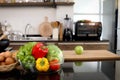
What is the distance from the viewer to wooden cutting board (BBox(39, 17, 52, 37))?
4625 millimetres

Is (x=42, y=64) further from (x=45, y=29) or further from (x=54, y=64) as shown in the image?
(x=45, y=29)

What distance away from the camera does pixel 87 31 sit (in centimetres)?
434

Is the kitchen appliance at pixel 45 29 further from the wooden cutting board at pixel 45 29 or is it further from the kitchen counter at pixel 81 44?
the kitchen counter at pixel 81 44

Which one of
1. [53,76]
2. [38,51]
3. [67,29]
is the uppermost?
[67,29]

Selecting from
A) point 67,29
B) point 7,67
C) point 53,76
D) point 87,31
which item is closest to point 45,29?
point 67,29

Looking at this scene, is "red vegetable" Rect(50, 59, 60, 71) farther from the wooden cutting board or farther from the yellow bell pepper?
the wooden cutting board

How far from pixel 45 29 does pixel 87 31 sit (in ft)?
2.96

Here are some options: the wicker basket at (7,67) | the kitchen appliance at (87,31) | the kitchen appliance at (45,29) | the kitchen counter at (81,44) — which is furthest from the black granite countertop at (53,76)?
the kitchen appliance at (45,29)

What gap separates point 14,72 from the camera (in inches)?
58.1

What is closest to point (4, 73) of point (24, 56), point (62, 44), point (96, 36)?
point (24, 56)

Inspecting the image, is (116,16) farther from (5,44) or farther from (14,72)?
(14,72)

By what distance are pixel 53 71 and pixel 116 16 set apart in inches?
168

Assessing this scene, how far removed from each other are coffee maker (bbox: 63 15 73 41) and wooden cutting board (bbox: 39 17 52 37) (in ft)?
1.06

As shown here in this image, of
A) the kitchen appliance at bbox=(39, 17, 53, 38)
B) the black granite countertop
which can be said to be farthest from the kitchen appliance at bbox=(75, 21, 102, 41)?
the black granite countertop
